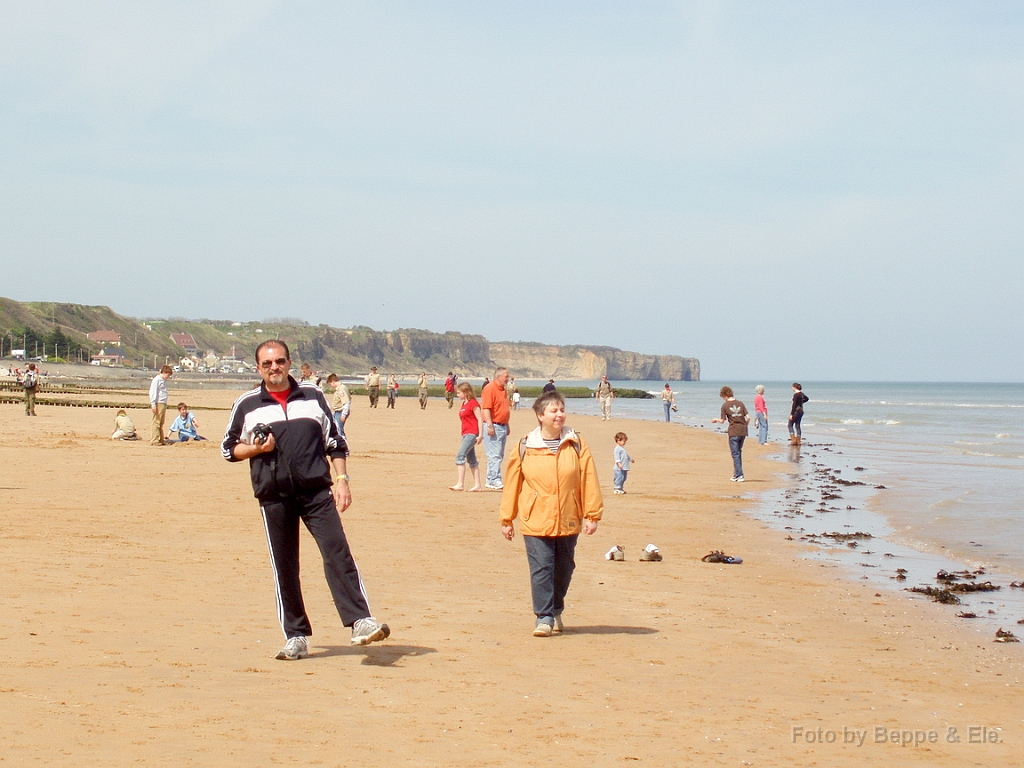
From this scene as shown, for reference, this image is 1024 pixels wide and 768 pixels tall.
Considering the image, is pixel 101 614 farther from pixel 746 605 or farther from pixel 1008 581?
pixel 1008 581

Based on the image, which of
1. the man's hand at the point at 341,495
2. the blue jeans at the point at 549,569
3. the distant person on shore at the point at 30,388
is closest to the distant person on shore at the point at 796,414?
the distant person on shore at the point at 30,388

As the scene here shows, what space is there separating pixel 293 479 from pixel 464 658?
148 cm

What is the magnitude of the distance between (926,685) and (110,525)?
26.9 ft

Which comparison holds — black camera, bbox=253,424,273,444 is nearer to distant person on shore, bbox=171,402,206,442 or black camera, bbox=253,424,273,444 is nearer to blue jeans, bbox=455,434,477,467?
blue jeans, bbox=455,434,477,467

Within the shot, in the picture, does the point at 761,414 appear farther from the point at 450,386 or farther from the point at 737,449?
the point at 450,386

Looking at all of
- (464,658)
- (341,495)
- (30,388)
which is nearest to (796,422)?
(30,388)

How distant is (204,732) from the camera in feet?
15.1

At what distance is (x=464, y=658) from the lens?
20.3ft

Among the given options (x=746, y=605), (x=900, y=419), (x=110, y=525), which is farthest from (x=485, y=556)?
(x=900, y=419)

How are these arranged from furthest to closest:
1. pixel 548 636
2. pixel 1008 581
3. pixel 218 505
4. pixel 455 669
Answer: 1. pixel 218 505
2. pixel 1008 581
3. pixel 548 636
4. pixel 455 669

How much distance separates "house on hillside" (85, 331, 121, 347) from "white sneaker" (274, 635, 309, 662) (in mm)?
170610

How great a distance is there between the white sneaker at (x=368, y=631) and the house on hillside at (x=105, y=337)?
17065 centimetres

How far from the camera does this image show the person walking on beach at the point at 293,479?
5844 millimetres

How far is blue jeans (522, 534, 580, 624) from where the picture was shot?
270 inches
